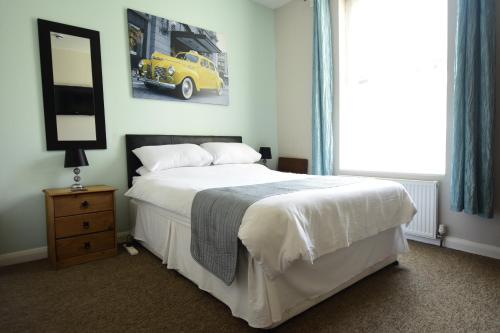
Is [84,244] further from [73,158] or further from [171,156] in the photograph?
[171,156]

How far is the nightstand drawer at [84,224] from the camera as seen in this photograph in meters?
2.40

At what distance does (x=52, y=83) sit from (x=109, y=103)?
19.7 inches

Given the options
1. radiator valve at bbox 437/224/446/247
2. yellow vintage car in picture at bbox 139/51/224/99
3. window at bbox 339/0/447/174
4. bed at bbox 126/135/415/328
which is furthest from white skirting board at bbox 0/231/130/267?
radiator valve at bbox 437/224/446/247

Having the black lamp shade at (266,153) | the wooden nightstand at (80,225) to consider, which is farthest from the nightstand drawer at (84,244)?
the black lamp shade at (266,153)

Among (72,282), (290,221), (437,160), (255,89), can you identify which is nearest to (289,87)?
(255,89)

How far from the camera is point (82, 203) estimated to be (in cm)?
249

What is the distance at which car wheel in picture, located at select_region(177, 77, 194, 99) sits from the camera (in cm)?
346

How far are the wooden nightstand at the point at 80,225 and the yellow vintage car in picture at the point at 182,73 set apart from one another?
1.37m

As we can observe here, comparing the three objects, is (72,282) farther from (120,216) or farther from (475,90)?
(475,90)

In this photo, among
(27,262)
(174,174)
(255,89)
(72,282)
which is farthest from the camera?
(255,89)

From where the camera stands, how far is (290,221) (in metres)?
1.45

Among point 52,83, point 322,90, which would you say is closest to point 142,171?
point 52,83

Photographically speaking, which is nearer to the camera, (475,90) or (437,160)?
(475,90)

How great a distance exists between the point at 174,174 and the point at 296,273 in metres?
1.62
